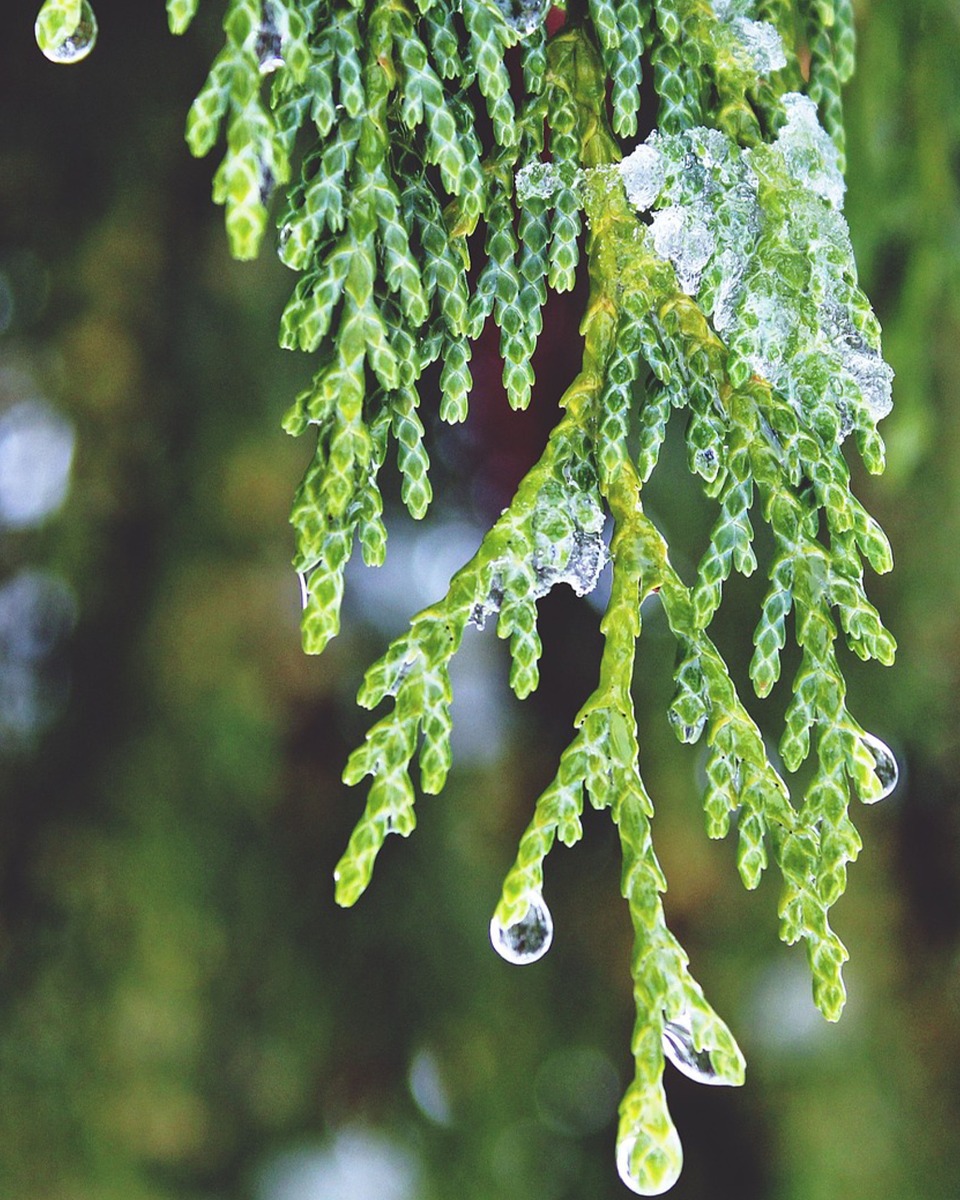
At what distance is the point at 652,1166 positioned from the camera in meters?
0.90

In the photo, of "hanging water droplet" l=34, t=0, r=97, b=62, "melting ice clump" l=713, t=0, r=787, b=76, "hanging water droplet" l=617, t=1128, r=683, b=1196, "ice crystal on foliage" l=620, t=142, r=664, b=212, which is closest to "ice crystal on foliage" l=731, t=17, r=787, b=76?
"melting ice clump" l=713, t=0, r=787, b=76

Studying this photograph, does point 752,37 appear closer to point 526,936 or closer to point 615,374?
point 615,374

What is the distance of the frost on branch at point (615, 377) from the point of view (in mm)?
1014

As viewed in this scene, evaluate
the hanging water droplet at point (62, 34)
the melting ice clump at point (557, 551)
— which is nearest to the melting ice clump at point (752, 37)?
the melting ice clump at point (557, 551)

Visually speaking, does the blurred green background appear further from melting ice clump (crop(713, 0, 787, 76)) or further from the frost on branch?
the frost on branch

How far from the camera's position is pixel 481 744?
235cm

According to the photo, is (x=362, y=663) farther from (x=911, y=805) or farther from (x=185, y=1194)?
(x=911, y=805)

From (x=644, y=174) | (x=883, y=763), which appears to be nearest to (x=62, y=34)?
(x=644, y=174)

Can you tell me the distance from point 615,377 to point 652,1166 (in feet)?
2.34

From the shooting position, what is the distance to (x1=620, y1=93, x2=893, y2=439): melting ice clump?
3.63 ft

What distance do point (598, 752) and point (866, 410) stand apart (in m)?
0.42

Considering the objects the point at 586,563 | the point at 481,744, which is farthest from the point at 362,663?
the point at 586,563

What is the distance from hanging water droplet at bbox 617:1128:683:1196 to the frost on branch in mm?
12

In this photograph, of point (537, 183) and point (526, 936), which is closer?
point (526, 936)
